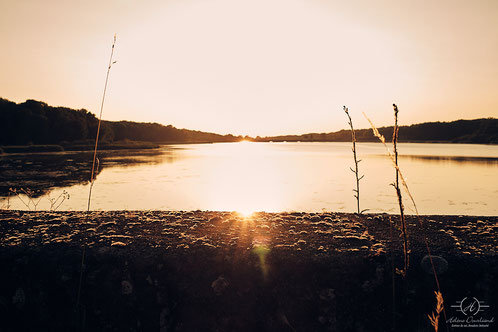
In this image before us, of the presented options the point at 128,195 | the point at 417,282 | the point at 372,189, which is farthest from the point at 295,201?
the point at 417,282

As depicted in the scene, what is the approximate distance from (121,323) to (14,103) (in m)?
78.9

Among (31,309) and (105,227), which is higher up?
(105,227)

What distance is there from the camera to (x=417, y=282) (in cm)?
240

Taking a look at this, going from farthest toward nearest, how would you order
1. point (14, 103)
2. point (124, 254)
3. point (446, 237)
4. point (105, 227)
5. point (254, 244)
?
point (14, 103), point (105, 227), point (446, 237), point (254, 244), point (124, 254)

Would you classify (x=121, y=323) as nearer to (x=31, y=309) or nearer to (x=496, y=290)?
(x=31, y=309)

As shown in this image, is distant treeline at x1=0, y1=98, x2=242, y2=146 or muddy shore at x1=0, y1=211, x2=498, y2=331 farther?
distant treeline at x1=0, y1=98, x2=242, y2=146

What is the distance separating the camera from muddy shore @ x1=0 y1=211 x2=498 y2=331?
2.33 m

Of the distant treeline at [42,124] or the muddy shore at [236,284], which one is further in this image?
the distant treeline at [42,124]

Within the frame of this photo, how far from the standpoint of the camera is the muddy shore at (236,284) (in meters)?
2.33

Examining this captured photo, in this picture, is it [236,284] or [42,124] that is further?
[42,124]

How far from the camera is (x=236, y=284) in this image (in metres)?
2.47

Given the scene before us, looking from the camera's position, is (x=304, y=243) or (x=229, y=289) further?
(x=304, y=243)

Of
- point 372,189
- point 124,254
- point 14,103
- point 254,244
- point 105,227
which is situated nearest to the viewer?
point 124,254

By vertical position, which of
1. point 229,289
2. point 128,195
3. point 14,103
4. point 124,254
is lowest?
point 128,195
